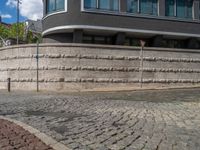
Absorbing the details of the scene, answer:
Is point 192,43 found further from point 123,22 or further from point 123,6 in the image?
point 123,6

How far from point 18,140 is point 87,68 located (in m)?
17.9

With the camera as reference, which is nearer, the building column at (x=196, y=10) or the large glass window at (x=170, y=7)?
the large glass window at (x=170, y=7)

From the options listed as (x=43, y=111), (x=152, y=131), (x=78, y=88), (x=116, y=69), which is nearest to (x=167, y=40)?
(x=116, y=69)

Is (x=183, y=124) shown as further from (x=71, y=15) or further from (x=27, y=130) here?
(x=71, y=15)

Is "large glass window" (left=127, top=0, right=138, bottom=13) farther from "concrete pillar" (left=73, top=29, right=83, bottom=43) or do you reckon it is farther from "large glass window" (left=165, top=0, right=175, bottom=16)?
"concrete pillar" (left=73, top=29, right=83, bottom=43)

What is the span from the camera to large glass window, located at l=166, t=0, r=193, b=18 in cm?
3312

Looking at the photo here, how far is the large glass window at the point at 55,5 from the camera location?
2988cm

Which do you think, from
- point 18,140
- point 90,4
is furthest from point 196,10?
point 18,140

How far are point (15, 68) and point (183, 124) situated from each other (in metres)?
18.8

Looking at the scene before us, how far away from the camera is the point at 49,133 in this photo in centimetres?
744

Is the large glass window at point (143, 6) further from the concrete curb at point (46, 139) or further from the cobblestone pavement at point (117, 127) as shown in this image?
the concrete curb at point (46, 139)

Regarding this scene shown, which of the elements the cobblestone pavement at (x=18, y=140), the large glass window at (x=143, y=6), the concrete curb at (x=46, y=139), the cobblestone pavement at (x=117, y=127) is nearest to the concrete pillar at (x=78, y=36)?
the large glass window at (x=143, y=6)

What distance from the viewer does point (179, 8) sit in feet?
110

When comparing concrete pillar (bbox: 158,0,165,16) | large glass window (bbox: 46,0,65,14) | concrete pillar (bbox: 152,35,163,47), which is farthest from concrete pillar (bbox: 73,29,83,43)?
concrete pillar (bbox: 158,0,165,16)
